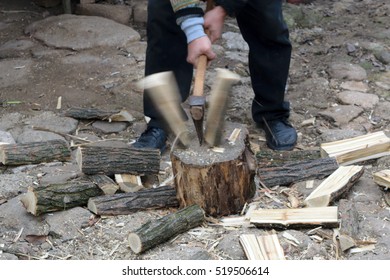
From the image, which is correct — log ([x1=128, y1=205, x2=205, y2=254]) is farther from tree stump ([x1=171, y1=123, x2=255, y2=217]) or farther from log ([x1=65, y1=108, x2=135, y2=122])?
log ([x1=65, y1=108, x2=135, y2=122])

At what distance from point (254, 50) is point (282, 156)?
2.41ft

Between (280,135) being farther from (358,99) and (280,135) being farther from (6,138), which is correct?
(6,138)

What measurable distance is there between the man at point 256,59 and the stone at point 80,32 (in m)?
1.78

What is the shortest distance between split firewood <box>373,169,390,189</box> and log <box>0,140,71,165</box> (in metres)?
1.76

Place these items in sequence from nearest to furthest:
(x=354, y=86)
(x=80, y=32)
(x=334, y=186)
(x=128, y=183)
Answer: (x=334, y=186) < (x=128, y=183) < (x=354, y=86) < (x=80, y=32)

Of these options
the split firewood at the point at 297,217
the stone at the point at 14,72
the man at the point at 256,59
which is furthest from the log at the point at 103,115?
the split firewood at the point at 297,217

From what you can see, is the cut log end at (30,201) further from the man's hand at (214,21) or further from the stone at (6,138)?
the man's hand at (214,21)

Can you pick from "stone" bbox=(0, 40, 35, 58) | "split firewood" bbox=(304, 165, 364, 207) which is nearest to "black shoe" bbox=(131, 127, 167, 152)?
"split firewood" bbox=(304, 165, 364, 207)

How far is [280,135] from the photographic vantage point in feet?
13.6

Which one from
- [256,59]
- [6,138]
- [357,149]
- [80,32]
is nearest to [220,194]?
[357,149]

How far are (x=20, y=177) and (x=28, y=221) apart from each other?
45 centimetres

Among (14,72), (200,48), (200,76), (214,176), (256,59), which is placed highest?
(200,48)

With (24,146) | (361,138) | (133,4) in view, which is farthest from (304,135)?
(133,4)

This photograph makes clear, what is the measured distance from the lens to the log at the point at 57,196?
3271mm
